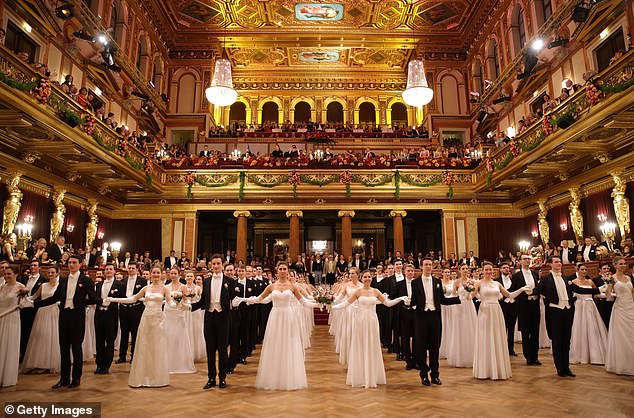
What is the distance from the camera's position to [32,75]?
9.09 m

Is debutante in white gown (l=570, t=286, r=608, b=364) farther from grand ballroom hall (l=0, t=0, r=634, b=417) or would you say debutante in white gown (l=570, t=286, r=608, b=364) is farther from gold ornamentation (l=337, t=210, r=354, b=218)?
gold ornamentation (l=337, t=210, r=354, b=218)

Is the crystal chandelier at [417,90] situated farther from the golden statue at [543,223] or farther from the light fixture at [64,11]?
the light fixture at [64,11]

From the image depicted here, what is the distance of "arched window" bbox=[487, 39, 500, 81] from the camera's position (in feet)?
67.9

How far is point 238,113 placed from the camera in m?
26.5

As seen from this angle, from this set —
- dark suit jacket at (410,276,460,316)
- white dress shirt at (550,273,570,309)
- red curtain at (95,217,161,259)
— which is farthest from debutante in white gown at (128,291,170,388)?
red curtain at (95,217,161,259)

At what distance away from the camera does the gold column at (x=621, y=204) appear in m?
11.2

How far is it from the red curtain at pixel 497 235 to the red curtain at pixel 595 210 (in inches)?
158

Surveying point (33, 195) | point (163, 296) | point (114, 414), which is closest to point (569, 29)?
point (163, 296)

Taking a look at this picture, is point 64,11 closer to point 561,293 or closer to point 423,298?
point 423,298

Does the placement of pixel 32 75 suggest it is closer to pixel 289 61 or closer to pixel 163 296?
pixel 163 296

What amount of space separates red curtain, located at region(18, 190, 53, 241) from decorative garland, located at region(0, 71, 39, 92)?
4105 millimetres

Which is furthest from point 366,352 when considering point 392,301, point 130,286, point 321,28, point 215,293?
point 321,28

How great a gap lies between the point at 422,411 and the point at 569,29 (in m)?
15.1

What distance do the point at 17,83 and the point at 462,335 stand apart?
9527 mm
